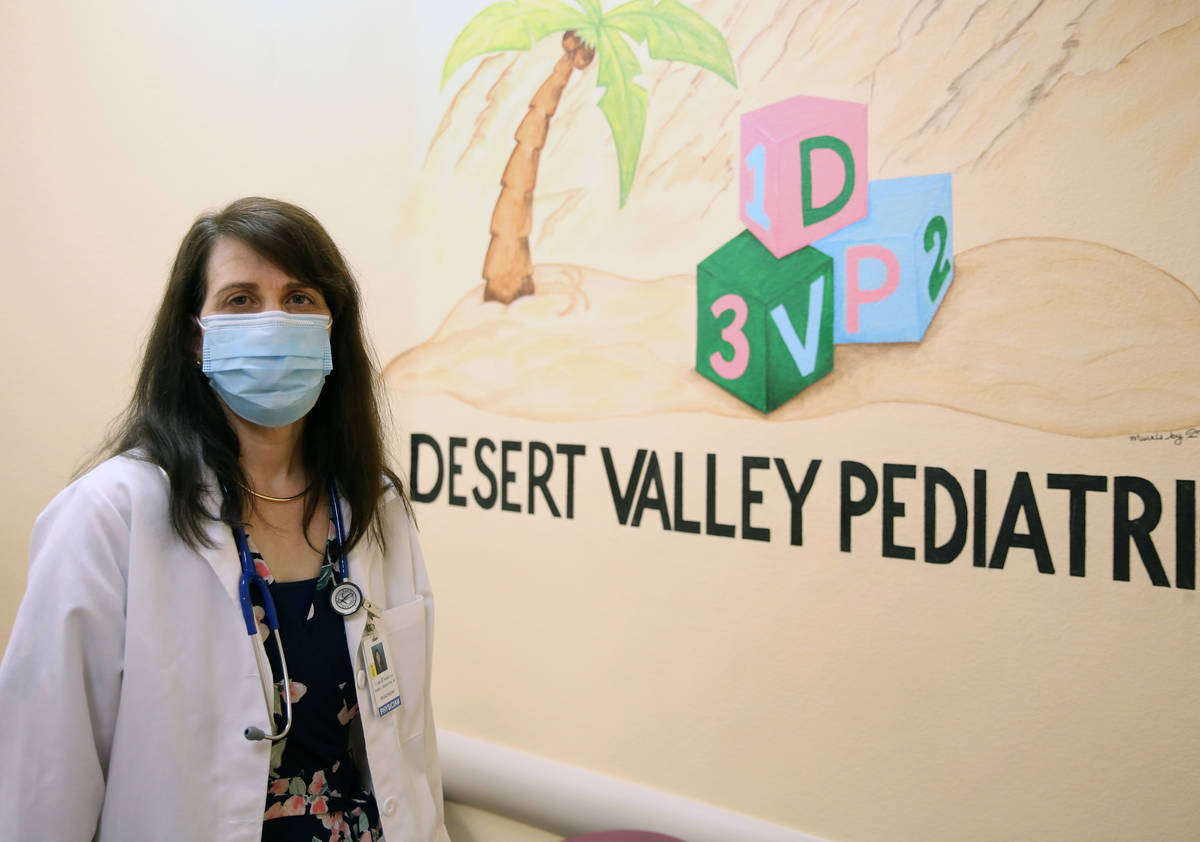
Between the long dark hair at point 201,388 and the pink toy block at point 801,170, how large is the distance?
840 mm

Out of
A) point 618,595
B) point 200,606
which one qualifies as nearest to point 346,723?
point 200,606

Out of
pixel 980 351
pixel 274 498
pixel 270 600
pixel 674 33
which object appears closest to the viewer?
pixel 270 600

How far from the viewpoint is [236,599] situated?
114cm

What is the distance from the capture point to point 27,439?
2.65 m

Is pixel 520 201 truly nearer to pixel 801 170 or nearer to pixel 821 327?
pixel 801 170

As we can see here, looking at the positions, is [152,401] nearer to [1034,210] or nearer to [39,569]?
[39,569]

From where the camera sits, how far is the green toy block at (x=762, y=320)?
1649 millimetres

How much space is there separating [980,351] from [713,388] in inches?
20.6

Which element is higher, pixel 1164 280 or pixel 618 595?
pixel 1164 280

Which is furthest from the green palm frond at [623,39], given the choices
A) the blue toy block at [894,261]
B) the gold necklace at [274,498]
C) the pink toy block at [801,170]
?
the gold necklace at [274,498]

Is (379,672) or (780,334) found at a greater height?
(780,334)

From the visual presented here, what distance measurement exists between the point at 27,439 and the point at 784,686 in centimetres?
240

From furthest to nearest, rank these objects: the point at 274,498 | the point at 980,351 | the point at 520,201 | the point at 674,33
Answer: the point at 520,201
the point at 674,33
the point at 980,351
the point at 274,498
